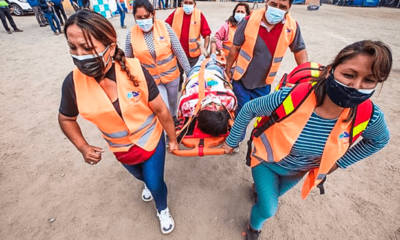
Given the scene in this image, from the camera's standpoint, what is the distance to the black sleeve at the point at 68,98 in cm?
131

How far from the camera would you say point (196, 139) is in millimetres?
2154

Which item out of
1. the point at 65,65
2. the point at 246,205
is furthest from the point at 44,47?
the point at 246,205

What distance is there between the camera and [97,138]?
3.26 metres

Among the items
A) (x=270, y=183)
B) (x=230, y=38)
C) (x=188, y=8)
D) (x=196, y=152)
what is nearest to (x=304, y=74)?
(x=270, y=183)

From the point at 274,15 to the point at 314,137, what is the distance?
1.41 metres

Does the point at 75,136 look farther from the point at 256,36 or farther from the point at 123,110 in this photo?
the point at 256,36

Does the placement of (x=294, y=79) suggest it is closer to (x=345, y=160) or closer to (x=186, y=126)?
(x=345, y=160)

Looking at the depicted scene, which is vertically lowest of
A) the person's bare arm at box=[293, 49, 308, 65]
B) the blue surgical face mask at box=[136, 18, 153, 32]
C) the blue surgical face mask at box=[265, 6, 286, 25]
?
the person's bare arm at box=[293, 49, 308, 65]

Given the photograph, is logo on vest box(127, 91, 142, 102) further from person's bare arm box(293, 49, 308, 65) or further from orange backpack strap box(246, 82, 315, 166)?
person's bare arm box(293, 49, 308, 65)

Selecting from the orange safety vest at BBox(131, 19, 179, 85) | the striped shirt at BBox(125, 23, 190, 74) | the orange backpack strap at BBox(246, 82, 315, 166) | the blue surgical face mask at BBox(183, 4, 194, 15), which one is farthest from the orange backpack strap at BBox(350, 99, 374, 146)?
the blue surgical face mask at BBox(183, 4, 194, 15)

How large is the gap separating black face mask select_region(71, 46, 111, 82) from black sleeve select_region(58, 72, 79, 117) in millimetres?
141

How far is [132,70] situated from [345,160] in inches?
67.6

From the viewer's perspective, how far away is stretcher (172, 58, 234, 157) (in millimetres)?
1962

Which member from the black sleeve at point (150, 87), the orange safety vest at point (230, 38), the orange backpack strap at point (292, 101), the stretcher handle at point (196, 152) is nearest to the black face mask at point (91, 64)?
the black sleeve at point (150, 87)
